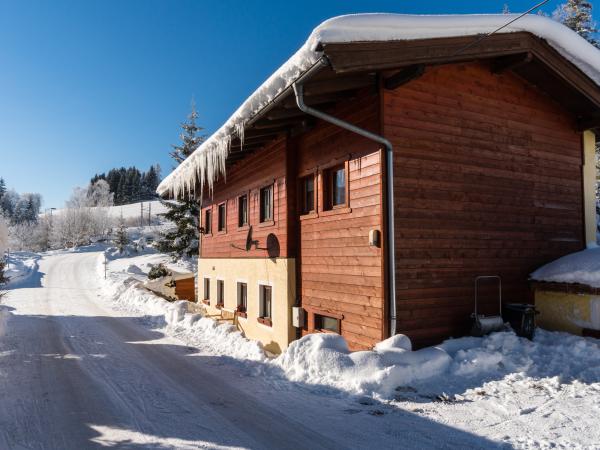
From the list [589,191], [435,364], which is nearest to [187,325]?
[435,364]

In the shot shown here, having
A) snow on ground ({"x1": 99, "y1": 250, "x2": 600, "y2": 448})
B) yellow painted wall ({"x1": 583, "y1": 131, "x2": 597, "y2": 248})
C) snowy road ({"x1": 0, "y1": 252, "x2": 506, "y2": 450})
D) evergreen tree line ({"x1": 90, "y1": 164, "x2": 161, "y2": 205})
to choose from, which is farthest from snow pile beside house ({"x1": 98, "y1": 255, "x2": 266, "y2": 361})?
evergreen tree line ({"x1": 90, "y1": 164, "x2": 161, "y2": 205})

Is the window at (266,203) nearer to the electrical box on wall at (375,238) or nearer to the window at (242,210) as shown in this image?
the window at (242,210)

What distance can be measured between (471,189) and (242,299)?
729cm

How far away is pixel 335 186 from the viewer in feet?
27.1

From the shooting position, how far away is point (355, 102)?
741cm

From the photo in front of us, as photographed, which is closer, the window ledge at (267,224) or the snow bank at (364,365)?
the snow bank at (364,365)

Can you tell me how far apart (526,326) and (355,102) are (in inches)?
192

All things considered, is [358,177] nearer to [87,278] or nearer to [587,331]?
[587,331]

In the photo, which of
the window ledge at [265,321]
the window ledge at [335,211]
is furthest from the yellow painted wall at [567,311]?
the window ledge at [265,321]

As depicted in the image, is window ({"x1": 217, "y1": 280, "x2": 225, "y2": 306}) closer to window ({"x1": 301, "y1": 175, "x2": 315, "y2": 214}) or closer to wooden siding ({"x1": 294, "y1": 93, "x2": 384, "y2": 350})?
wooden siding ({"x1": 294, "y1": 93, "x2": 384, "y2": 350})

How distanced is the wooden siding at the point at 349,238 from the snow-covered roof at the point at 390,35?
117 centimetres

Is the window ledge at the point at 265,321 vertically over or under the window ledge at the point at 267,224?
under

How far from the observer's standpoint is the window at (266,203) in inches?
411

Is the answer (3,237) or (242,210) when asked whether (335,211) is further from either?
(3,237)
